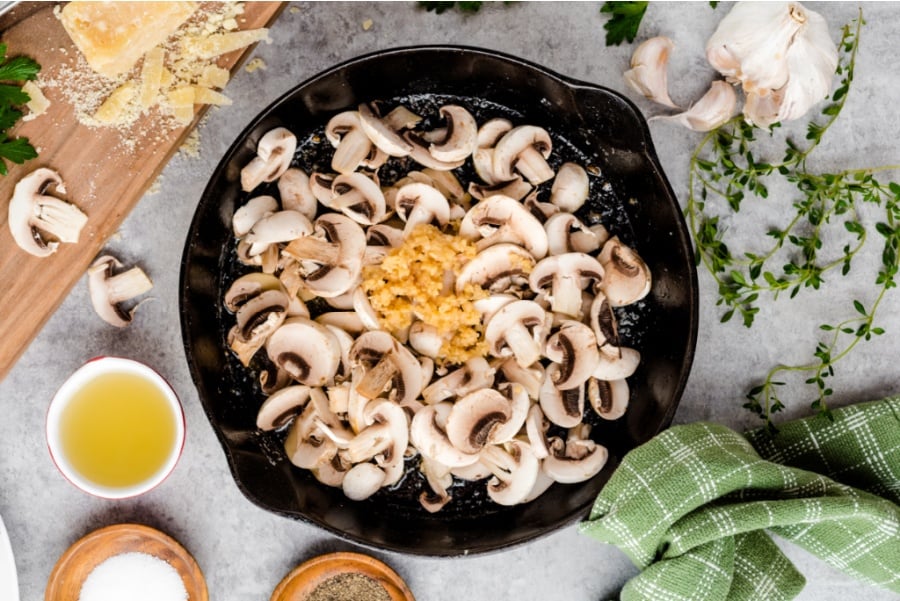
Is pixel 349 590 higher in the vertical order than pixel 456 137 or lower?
lower

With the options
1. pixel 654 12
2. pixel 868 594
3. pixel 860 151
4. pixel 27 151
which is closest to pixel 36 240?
pixel 27 151

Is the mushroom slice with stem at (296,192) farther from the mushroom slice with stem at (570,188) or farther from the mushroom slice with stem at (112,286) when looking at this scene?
the mushroom slice with stem at (570,188)

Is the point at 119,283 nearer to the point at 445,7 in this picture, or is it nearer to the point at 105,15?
the point at 105,15

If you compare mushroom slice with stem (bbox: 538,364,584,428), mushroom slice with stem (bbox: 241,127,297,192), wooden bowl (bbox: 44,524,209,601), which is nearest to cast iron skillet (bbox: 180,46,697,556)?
mushroom slice with stem (bbox: 241,127,297,192)

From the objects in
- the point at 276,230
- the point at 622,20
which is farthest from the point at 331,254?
the point at 622,20

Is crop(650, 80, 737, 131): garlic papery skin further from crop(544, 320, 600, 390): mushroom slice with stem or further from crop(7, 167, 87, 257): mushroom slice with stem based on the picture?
crop(7, 167, 87, 257): mushroom slice with stem

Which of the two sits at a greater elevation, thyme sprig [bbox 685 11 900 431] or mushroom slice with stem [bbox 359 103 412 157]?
mushroom slice with stem [bbox 359 103 412 157]

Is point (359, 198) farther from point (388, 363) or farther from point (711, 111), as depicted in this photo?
point (711, 111)
